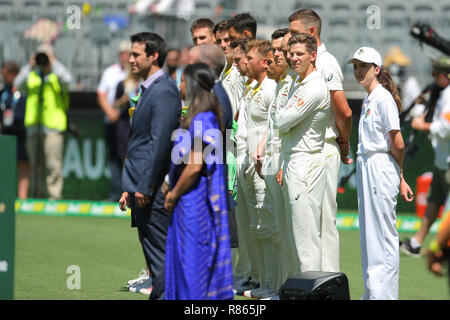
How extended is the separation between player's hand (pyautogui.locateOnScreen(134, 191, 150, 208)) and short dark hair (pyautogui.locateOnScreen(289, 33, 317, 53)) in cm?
175

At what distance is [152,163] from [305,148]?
1372 millimetres

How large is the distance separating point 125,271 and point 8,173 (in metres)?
3.33

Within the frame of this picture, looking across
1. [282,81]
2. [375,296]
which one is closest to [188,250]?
[375,296]

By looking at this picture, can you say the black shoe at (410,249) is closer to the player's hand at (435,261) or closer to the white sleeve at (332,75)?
the white sleeve at (332,75)

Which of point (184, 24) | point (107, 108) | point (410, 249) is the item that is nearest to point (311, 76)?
point (410, 249)

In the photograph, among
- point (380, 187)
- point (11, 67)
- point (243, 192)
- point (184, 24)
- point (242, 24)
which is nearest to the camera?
point (380, 187)

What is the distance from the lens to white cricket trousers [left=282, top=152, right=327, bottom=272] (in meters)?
7.46

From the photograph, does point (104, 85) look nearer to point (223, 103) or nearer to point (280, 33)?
point (280, 33)

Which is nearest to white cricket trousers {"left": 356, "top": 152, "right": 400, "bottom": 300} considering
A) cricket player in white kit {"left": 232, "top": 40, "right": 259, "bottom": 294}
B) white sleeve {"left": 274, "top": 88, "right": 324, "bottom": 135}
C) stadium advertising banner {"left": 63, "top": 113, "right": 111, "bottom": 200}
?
white sleeve {"left": 274, "top": 88, "right": 324, "bottom": 135}

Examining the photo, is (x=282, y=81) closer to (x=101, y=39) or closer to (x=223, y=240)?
(x=223, y=240)

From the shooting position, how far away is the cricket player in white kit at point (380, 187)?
23.5ft

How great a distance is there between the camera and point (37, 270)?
9.45m

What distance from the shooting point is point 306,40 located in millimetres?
7410

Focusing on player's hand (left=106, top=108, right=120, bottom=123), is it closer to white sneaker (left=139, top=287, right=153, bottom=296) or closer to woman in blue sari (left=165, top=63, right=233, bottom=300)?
white sneaker (left=139, top=287, right=153, bottom=296)
